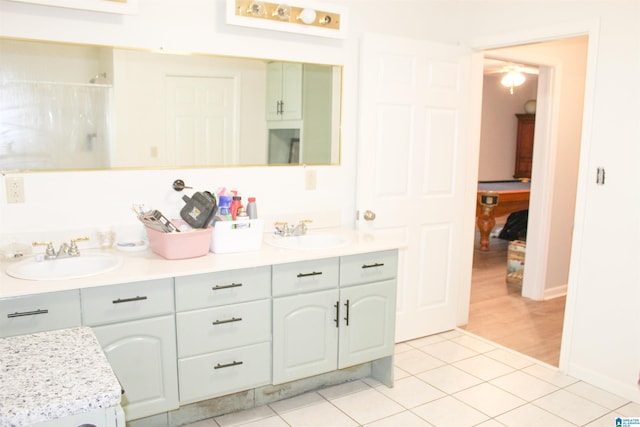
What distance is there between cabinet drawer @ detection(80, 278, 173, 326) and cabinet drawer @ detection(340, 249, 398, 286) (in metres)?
0.90

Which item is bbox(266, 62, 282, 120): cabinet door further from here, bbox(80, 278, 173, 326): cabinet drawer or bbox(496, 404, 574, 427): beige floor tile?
bbox(496, 404, 574, 427): beige floor tile

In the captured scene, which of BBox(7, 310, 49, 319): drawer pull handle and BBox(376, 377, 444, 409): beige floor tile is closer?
BBox(7, 310, 49, 319): drawer pull handle

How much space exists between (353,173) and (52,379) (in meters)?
2.35

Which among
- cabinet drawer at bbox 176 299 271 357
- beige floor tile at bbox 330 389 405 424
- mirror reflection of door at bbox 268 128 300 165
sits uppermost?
mirror reflection of door at bbox 268 128 300 165

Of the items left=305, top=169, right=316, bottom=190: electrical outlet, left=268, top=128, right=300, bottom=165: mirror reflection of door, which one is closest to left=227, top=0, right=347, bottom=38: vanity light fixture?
left=268, top=128, right=300, bottom=165: mirror reflection of door

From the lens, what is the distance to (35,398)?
1021 mm

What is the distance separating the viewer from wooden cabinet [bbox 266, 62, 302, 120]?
9.39 ft

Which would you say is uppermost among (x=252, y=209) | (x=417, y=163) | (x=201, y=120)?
(x=201, y=120)

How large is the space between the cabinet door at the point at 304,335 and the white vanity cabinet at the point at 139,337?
1.66 ft

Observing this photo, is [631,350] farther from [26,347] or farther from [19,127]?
[19,127]

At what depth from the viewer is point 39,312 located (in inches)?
74.8

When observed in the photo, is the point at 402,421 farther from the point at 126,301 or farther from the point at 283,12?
the point at 283,12

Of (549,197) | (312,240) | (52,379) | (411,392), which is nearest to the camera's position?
(52,379)

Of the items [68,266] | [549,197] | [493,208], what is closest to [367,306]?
[68,266]
